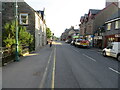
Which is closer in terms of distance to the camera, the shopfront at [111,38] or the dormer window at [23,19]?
the dormer window at [23,19]

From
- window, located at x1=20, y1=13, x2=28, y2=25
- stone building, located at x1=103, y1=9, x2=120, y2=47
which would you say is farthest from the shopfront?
window, located at x1=20, y1=13, x2=28, y2=25

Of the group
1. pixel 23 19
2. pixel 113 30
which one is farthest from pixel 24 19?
pixel 113 30

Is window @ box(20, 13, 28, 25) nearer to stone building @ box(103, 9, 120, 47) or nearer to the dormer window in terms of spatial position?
the dormer window

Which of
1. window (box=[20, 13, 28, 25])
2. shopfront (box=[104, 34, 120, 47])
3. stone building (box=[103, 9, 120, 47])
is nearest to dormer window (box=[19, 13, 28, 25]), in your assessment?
window (box=[20, 13, 28, 25])

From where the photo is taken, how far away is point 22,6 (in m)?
20.2

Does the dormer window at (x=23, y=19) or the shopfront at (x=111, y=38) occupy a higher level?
the dormer window at (x=23, y=19)

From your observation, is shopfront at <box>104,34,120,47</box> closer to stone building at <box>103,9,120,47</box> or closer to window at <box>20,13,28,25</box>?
stone building at <box>103,9,120,47</box>

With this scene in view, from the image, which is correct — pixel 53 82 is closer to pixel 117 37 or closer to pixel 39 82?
pixel 39 82

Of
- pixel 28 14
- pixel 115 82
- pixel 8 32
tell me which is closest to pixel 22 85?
pixel 115 82

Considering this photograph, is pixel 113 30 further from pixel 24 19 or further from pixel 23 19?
pixel 23 19

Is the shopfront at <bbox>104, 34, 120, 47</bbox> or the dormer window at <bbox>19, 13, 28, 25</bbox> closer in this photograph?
the dormer window at <bbox>19, 13, 28, 25</bbox>

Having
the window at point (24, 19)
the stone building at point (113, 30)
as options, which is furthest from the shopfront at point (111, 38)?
the window at point (24, 19)

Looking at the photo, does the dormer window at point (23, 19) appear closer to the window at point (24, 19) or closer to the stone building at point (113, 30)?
the window at point (24, 19)

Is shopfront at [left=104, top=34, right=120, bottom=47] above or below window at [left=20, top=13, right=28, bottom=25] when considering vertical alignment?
below
